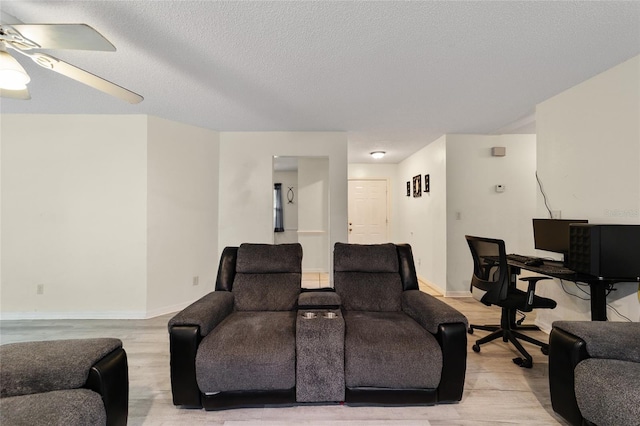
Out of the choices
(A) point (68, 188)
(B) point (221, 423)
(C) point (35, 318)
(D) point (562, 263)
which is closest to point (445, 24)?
(D) point (562, 263)

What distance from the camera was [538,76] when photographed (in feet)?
7.71

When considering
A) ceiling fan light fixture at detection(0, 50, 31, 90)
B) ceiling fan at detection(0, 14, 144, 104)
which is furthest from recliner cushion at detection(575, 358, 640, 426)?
ceiling fan light fixture at detection(0, 50, 31, 90)

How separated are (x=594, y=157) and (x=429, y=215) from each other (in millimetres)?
2411

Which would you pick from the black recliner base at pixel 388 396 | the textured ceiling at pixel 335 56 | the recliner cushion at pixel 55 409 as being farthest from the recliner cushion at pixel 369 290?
the textured ceiling at pixel 335 56

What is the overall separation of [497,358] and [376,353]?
4.78ft

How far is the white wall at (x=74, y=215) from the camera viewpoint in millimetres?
3238

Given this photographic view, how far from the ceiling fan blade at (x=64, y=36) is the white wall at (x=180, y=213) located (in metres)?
2.04

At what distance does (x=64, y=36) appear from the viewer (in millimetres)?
1381

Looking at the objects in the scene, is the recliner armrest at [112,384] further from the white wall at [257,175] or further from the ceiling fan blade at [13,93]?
the white wall at [257,175]

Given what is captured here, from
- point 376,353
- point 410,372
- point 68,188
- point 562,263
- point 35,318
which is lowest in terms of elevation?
point 35,318

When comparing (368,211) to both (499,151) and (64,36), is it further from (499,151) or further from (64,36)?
(64,36)

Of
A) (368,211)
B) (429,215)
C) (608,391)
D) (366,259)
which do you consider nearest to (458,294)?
(429,215)

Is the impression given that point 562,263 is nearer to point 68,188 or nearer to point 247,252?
point 247,252

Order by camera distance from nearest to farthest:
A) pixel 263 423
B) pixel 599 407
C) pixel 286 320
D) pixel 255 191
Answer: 1. pixel 599 407
2. pixel 263 423
3. pixel 286 320
4. pixel 255 191
